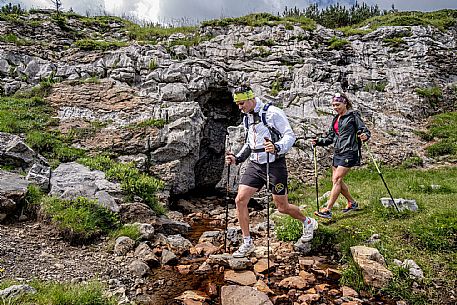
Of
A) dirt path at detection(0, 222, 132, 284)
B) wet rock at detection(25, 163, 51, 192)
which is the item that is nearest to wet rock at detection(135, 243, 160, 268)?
dirt path at detection(0, 222, 132, 284)

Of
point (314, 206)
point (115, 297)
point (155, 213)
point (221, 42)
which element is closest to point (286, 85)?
point (221, 42)

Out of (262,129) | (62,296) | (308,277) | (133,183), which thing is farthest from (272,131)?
(133,183)

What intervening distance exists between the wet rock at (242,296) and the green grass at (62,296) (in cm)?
157

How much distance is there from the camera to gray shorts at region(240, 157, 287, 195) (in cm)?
600

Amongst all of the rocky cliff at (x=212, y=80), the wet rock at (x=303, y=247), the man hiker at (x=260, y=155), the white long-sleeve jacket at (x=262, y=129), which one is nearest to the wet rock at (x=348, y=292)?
the wet rock at (x=303, y=247)

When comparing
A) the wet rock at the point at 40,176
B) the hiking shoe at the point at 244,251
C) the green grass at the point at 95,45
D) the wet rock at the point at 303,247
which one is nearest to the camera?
the hiking shoe at the point at 244,251

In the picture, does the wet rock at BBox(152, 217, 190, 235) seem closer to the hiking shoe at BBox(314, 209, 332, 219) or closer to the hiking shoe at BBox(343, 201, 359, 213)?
the hiking shoe at BBox(314, 209, 332, 219)

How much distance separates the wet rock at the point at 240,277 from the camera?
5.27 m

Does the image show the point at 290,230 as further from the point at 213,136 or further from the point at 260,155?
the point at 213,136

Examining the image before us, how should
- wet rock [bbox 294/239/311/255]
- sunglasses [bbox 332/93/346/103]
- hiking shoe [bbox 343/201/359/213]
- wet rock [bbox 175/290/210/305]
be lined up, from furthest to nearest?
1. hiking shoe [bbox 343/201/359/213]
2. sunglasses [bbox 332/93/346/103]
3. wet rock [bbox 294/239/311/255]
4. wet rock [bbox 175/290/210/305]

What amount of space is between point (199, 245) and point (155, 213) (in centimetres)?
199

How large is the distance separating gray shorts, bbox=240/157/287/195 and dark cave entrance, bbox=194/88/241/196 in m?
10.1

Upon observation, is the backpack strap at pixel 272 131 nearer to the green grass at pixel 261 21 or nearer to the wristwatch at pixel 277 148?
the wristwatch at pixel 277 148

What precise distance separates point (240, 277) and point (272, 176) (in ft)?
6.31
